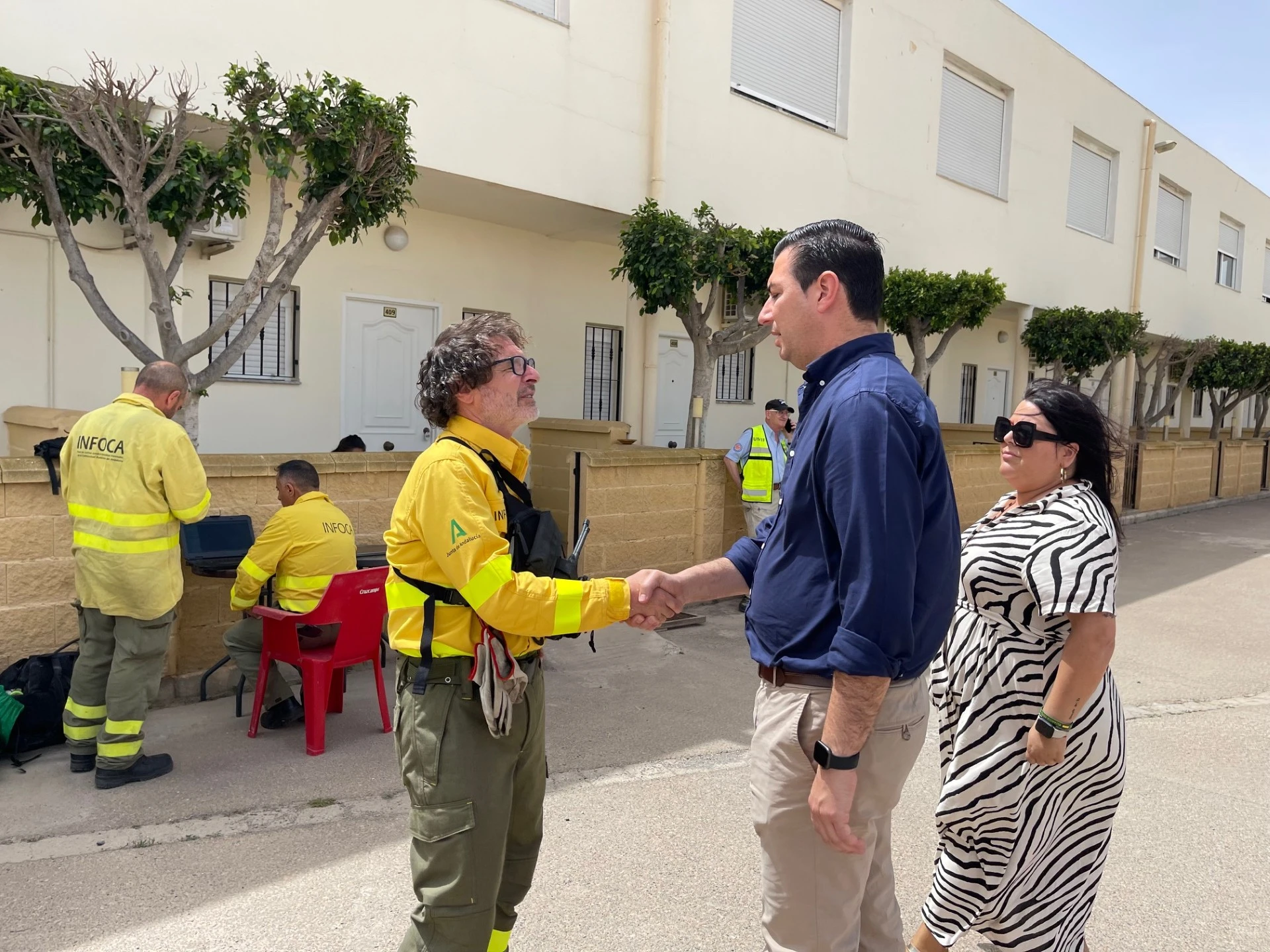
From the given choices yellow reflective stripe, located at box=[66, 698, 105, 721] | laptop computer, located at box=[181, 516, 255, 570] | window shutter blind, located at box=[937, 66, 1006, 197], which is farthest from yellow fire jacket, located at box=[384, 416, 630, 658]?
window shutter blind, located at box=[937, 66, 1006, 197]

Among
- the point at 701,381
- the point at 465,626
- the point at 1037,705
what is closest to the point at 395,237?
the point at 701,381

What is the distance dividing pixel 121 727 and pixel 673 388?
29.8 feet

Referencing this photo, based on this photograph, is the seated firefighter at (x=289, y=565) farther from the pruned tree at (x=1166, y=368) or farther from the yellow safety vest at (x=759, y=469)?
the pruned tree at (x=1166, y=368)

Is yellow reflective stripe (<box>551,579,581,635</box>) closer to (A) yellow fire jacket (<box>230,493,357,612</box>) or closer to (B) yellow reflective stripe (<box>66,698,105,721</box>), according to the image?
(A) yellow fire jacket (<box>230,493,357,612</box>)

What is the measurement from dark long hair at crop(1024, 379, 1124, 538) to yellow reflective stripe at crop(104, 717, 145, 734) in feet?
13.4

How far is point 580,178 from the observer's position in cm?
934

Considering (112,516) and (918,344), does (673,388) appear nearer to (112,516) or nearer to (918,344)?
(918,344)

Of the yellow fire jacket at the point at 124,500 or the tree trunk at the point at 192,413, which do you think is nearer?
the yellow fire jacket at the point at 124,500

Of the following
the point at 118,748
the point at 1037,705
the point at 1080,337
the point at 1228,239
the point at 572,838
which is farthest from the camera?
the point at 1228,239

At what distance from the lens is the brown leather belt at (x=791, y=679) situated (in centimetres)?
204

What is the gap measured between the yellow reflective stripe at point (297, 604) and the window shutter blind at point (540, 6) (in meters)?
6.55

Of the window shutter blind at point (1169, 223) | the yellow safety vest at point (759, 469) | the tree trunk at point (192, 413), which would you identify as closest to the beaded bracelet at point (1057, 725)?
the tree trunk at point (192, 413)

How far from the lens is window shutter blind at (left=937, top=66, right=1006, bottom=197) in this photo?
14523 mm

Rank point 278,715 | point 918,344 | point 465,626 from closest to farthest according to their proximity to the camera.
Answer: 1. point 465,626
2. point 278,715
3. point 918,344
